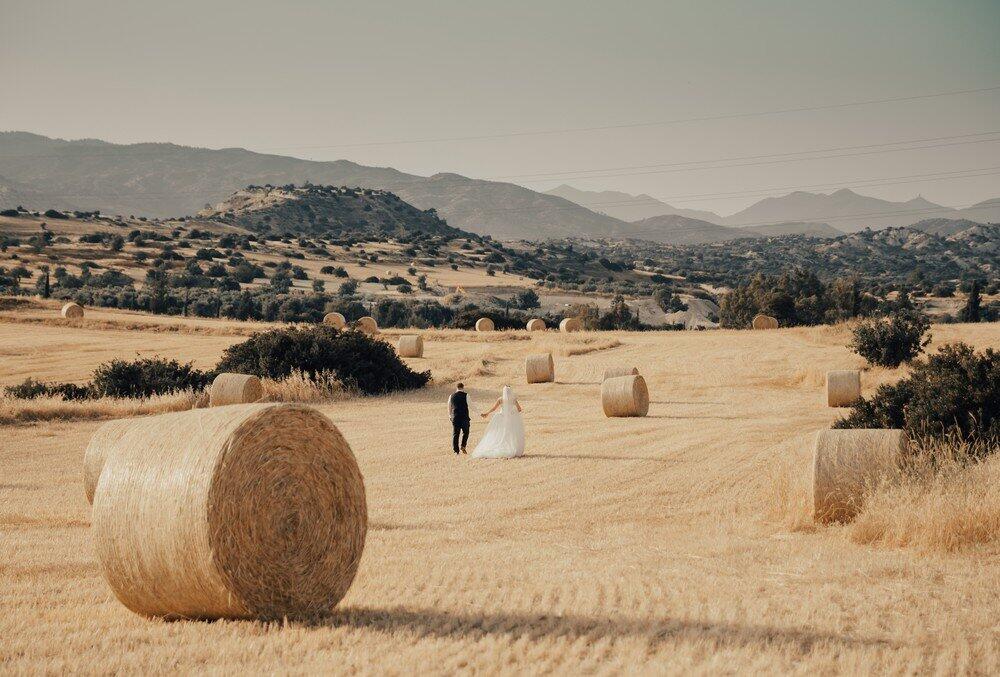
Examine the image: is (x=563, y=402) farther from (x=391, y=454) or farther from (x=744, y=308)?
(x=744, y=308)

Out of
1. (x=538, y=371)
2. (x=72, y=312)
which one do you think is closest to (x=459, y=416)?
A: (x=538, y=371)

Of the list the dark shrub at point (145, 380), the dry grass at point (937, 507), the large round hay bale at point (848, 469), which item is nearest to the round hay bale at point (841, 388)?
the dry grass at point (937, 507)

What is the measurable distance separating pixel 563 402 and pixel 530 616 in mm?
23526

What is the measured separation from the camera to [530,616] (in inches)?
331

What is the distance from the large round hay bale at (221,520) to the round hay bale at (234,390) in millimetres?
17702

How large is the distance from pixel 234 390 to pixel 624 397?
9.55 meters

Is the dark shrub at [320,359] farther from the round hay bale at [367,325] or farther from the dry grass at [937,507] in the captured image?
the dry grass at [937,507]

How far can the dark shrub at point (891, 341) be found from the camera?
112 feet

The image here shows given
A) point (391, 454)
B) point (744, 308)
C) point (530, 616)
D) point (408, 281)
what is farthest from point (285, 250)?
point (530, 616)

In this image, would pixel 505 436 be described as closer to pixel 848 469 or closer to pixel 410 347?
pixel 848 469

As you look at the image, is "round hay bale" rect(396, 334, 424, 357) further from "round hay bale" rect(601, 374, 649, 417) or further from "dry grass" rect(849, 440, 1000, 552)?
"dry grass" rect(849, 440, 1000, 552)

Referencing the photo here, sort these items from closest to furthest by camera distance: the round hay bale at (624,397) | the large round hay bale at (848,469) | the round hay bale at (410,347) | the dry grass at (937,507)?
1. the dry grass at (937,507)
2. the large round hay bale at (848,469)
3. the round hay bale at (624,397)
4. the round hay bale at (410,347)

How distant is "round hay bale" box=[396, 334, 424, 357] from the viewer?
4141cm

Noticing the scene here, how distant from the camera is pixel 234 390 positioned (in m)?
26.3
